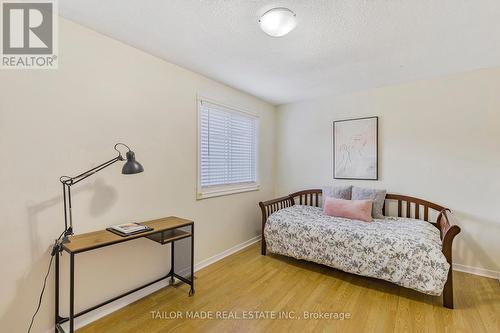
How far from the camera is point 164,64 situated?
2.37m

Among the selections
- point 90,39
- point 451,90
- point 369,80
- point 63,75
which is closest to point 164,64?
point 90,39

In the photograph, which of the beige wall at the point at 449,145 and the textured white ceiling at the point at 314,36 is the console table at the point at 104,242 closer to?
the textured white ceiling at the point at 314,36

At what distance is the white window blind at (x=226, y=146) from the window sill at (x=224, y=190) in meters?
0.06

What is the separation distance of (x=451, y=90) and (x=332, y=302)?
9.09 ft

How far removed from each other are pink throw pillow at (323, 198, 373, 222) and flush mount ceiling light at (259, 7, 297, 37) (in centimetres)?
213

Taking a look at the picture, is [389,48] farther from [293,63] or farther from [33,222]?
[33,222]

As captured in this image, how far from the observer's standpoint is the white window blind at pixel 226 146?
284cm

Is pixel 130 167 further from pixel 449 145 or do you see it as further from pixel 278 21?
pixel 449 145

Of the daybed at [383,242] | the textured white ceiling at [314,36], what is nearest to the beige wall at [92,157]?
the textured white ceiling at [314,36]

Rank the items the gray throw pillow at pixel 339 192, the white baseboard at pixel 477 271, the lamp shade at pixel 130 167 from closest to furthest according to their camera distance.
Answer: the lamp shade at pixel 130 167, the white baseboard at pixel 477 271, the gray throw pillow at pixel 339 192

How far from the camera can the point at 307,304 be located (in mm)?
2076

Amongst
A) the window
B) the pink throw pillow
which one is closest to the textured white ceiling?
the window

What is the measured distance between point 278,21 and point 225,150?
1.79m

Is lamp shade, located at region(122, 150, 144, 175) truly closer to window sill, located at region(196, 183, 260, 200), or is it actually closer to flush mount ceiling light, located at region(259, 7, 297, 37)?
window sill, located at region(196, 183, 260, 200)
